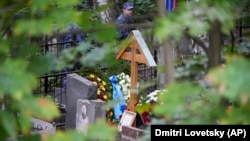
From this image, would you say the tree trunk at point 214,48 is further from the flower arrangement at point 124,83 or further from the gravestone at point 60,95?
the gravestone at point 60,95

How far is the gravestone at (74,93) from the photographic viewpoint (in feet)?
22.0

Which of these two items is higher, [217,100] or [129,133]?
[217,100]

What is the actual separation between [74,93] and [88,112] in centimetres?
106

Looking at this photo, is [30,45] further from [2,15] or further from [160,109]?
[160,109]

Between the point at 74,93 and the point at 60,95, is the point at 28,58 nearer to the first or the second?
the point at 74,93

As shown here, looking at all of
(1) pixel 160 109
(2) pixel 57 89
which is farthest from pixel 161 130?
(2) pixel 57 89

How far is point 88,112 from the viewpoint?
19.9 ft

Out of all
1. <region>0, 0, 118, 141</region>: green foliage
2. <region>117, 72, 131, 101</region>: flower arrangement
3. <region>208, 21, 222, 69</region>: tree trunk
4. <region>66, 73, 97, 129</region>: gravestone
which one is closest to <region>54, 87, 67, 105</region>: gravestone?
<region>66, 73, 97, 129</region>: gravestone

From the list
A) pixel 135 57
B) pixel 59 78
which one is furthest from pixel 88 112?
pixel 59 78

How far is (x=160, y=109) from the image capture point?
1.35 meters

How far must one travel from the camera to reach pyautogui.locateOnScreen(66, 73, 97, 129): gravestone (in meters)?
6.71

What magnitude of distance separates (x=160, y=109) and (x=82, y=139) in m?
0.24

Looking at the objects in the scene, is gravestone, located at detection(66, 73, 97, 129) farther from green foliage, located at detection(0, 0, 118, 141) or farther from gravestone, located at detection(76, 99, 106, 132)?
green foliage, located at detection(0, 0, 118, 141)

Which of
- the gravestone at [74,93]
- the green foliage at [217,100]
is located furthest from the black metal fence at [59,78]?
the green foliage at [217,100]
